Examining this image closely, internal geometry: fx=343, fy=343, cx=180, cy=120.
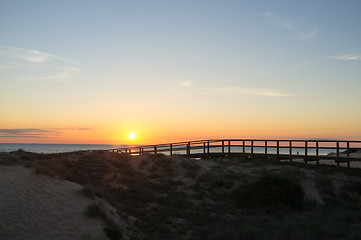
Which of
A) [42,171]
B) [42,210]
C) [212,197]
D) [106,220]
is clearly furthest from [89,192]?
[212,197]

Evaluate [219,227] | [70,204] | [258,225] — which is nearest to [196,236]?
[219,227]

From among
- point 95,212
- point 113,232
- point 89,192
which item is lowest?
point 113,232

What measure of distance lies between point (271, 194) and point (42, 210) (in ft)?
35.8

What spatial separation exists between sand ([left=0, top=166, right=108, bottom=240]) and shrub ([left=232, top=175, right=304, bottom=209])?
27.2 ft

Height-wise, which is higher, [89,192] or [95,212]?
[89,192]

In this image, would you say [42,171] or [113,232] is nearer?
[113,232]

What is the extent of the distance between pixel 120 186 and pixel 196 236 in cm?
668

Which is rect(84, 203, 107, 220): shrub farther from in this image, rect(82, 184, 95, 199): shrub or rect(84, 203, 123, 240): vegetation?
rect(82, 184, 95, 199): shrub

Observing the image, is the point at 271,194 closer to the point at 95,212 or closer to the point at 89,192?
the point at 89,192

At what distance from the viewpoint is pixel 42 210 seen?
36.6ft

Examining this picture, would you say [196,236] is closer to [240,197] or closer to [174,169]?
[240,197]

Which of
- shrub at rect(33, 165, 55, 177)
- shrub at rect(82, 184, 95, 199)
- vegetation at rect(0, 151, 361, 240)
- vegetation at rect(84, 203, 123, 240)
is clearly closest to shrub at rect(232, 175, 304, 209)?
vegetation at rect(0, 151, 361, 240)

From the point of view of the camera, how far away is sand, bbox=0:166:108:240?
9.73 m

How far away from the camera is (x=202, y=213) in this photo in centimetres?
1510
